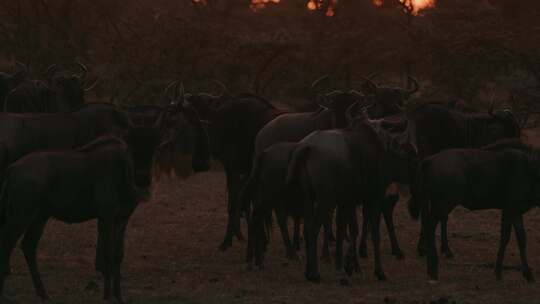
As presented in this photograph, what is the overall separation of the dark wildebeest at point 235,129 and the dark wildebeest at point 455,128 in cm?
223

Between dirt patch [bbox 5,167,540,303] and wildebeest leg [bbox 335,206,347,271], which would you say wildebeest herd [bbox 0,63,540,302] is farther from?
dirt patch [bbox 5,167,540,303]

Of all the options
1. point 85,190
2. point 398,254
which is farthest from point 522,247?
point 85,190

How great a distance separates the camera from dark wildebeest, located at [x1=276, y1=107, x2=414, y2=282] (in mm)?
11438

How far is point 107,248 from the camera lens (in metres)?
9.97

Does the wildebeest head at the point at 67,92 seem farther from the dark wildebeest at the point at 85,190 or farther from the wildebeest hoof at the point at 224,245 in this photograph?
the dark wildebeest at the point at 85,190

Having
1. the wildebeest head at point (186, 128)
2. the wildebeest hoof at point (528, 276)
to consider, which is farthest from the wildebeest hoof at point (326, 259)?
the wildebeest hoof at point (528, 276)

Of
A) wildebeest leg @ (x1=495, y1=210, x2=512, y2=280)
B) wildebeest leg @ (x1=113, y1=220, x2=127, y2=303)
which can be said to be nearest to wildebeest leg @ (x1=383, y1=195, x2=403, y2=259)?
wildebeest leg @ (x1=495, y1=210, x2=512, y2=280)

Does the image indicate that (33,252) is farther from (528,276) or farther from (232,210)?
(528,276)

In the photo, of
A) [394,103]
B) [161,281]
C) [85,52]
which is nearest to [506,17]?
[85,52]

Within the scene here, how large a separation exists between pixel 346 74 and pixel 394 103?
1023 inches

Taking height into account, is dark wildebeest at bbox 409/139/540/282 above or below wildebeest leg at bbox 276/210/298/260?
above

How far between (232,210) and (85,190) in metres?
5.34

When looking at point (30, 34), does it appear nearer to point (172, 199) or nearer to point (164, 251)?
point (172, 199)

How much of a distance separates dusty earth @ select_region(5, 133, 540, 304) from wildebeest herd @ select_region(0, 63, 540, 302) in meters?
0.28
